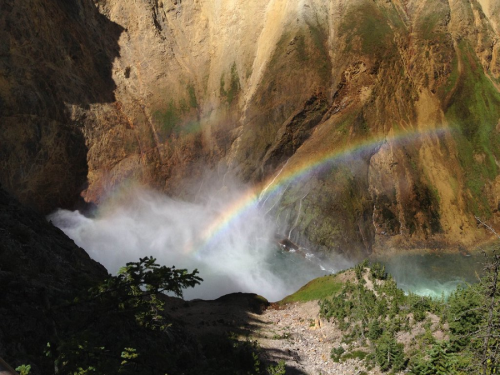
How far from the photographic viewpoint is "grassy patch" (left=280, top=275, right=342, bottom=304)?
19.2m

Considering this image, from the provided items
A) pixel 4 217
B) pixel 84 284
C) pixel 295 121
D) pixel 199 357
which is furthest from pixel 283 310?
pixel 295 121

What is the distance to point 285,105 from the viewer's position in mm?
35656

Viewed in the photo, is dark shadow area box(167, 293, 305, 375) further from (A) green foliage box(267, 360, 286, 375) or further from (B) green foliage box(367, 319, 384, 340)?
(B) green foliage box(367, 319, 384, 340)

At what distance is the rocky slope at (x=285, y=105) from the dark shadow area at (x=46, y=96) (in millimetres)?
103

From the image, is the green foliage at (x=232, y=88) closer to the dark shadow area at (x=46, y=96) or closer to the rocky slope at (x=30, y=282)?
the dark shadow area at (x=46, y=96)

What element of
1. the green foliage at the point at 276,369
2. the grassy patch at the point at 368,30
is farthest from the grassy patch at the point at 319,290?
the grassy patch at the point at 368,30

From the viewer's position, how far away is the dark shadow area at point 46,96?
89.4 feet

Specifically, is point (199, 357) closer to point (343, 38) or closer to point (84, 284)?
point (84, 284)

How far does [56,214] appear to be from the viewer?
1145 inches

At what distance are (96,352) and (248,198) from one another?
3044 cm

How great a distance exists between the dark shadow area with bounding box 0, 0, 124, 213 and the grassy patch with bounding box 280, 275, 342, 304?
18827 millimetres

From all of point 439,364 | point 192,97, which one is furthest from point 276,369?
point 192,97

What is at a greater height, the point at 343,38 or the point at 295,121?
the point at 343,38

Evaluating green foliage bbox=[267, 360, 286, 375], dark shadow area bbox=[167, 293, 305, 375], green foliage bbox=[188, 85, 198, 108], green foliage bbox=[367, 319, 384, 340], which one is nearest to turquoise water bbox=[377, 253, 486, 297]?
dark shadow area bbox=[167, 293, 305, 375]
